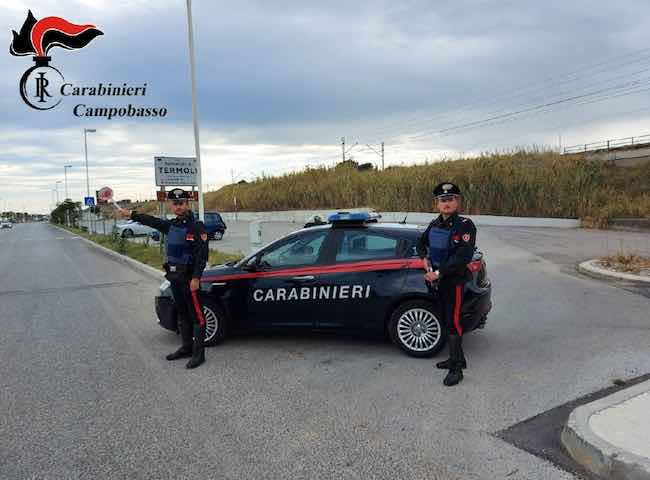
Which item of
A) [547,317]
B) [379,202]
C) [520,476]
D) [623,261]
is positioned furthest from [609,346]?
[379,202]

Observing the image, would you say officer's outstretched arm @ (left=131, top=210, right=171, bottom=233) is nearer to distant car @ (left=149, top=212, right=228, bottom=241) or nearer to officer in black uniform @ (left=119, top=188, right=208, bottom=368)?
officer in black uniform @ (left=119, top=188, right=208, bottom=368)

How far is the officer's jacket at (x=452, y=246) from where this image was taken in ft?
15.4

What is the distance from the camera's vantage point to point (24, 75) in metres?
15.0

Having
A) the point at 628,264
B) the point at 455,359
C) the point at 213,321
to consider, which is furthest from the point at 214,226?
the point at 455,359

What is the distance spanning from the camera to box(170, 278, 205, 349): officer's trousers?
559cm

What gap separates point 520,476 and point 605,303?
5.80m

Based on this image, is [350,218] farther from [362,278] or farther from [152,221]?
[152,221]

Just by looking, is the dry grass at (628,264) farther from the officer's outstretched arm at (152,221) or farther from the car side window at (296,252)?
the officer's outstretched arm at (152,221)

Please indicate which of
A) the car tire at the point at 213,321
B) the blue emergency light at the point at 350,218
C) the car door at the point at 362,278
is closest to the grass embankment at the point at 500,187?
the blue emergency light at the point at 350,218

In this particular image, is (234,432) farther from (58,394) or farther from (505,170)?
(505,170)

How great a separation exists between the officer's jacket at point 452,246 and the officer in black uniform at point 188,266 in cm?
242

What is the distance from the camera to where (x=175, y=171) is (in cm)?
1530

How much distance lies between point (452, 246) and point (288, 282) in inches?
80.5

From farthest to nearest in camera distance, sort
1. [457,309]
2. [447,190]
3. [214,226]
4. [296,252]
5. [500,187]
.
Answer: [500,187] → [214,226] → [296,252] → [457,309] → [447,190]
